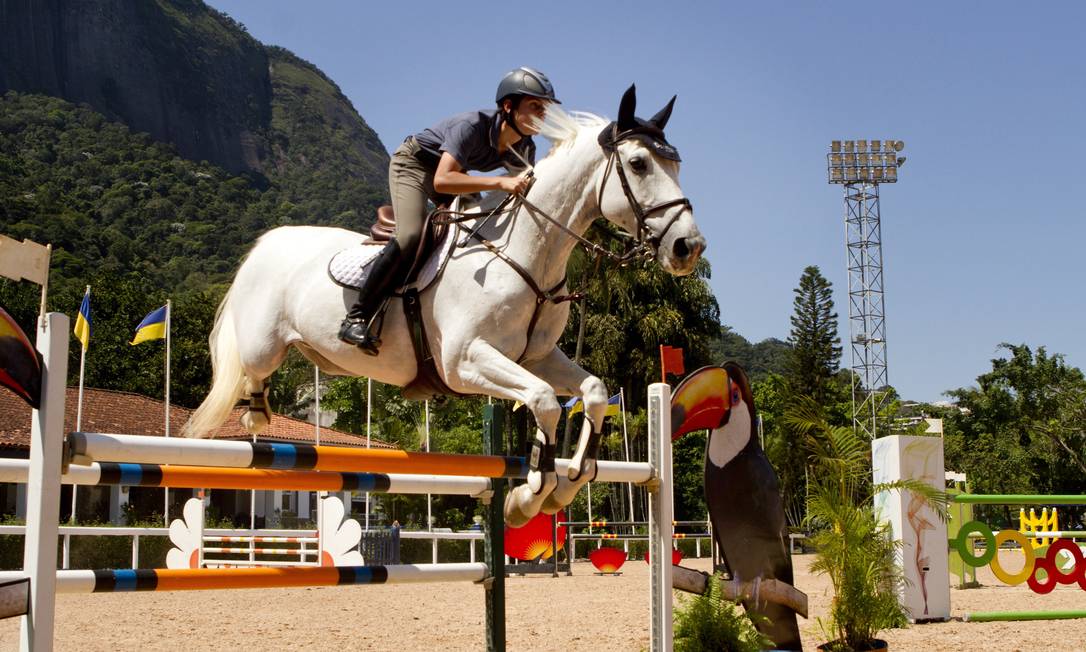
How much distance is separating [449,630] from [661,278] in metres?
26.7

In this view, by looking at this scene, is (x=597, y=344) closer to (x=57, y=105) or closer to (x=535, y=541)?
(x=535, y=541)

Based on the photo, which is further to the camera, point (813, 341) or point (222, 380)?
point (813, 341)

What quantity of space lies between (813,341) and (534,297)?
133ft

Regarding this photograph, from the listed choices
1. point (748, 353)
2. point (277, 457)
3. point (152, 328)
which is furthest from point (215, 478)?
point (748, 353)

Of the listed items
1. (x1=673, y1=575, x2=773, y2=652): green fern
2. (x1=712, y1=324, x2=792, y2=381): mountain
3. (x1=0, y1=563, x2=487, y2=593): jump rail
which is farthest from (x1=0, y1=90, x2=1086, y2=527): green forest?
(x1=712, y1=324, x2=792, y2=381): mountain

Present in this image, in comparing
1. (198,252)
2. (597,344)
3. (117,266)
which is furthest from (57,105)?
(597,344)

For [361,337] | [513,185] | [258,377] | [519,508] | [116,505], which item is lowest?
[116,505]

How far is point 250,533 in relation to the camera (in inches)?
688

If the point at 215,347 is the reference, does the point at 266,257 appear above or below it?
above

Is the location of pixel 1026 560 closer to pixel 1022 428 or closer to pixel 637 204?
pixel 637 204

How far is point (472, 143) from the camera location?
4.46 meters

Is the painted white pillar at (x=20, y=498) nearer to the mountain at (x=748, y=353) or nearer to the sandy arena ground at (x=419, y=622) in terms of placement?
the sandy arena ground at (x=419, y=622)

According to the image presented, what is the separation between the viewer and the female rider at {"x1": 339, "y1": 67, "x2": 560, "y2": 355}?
4316 millimetres

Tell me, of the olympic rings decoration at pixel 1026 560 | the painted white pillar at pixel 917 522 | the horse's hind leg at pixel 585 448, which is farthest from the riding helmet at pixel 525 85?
the olympic rings decoration at pixel 1026 560
